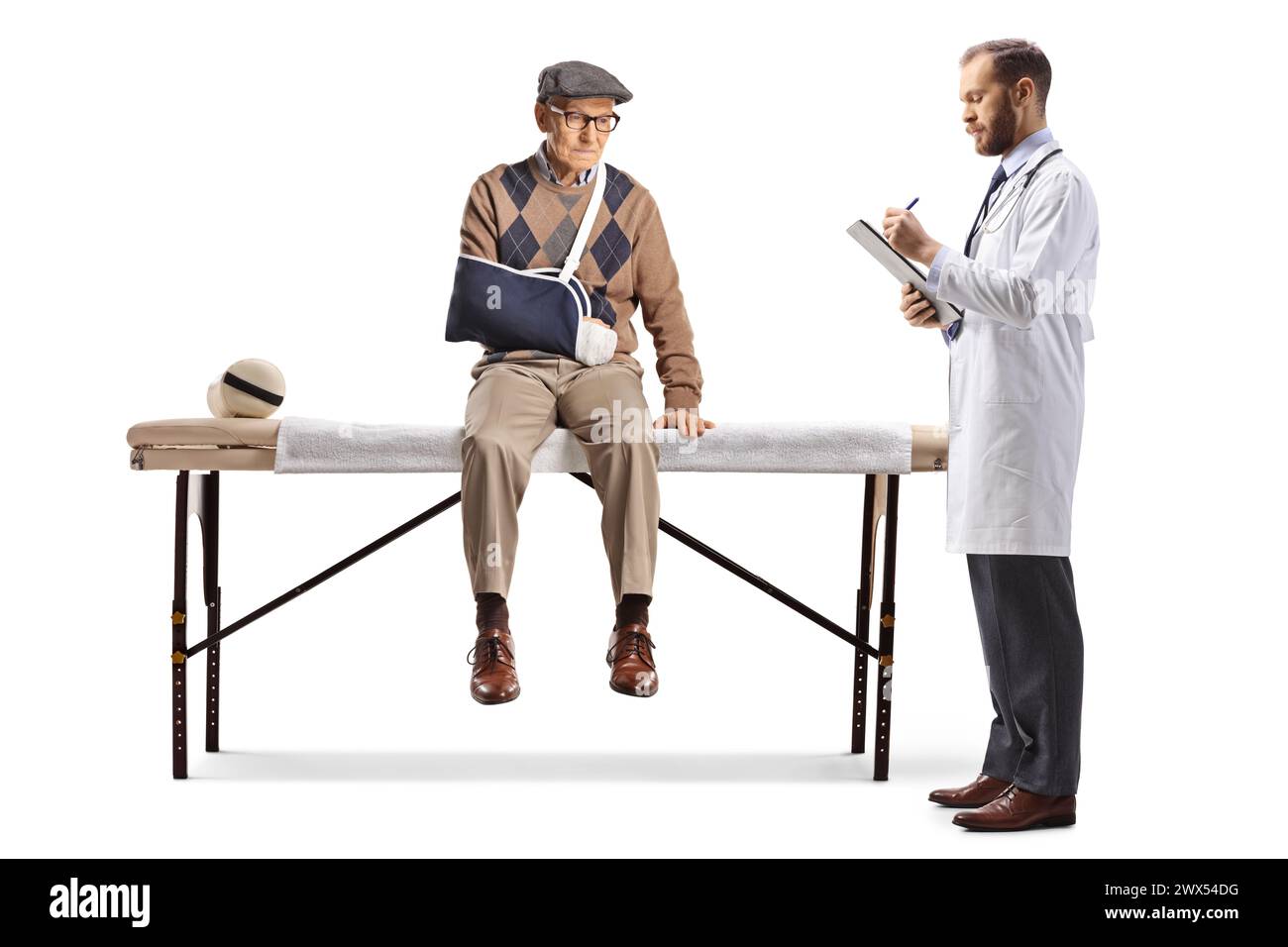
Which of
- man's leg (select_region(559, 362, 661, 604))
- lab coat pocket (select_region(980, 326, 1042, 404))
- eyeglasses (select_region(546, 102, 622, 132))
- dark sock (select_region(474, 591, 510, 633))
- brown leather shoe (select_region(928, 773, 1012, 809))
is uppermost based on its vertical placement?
eyeglasses (select_region(546, 102, 622, 132))

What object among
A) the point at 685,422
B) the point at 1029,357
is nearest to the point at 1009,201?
the point at 1029,357

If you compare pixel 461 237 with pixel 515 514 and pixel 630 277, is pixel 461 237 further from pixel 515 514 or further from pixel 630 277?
pixel 515 514

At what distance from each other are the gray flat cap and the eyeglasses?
0.03 m

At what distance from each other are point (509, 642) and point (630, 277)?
888 mm

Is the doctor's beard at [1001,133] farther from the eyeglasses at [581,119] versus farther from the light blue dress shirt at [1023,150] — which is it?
the eyeglasses at [581,119]

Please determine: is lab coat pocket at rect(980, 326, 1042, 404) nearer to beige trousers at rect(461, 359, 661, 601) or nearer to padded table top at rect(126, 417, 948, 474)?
padded table top at rect(126, 417, 948, 474)

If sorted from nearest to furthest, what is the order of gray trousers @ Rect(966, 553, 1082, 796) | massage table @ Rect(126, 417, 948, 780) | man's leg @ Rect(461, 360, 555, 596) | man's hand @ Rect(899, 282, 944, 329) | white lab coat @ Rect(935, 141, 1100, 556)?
white lab coat @ Rect(935, 141, 1100, 556)
gray trousers @ Rect(966, 553, 1082, 796)
man's hand @ Rect(899, 282, 944, 329)
man's leg @ Rect(461, 360, 555, 596)
massage table @ Rect(126, 417, 948, 780)

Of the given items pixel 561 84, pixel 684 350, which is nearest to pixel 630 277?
pixel 684 350

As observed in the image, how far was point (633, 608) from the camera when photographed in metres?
3.67

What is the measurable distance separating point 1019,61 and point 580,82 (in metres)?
0.96

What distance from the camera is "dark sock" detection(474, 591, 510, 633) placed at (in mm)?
3625

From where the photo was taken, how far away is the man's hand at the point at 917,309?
11.4 ft

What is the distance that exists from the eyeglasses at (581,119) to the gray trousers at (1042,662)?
1.29 meters

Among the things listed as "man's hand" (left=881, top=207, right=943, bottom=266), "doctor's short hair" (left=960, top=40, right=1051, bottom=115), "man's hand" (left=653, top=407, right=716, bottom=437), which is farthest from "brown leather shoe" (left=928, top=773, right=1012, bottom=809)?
"doctor's short hair" (left=960, top=40, right=1051, bottom=115)
